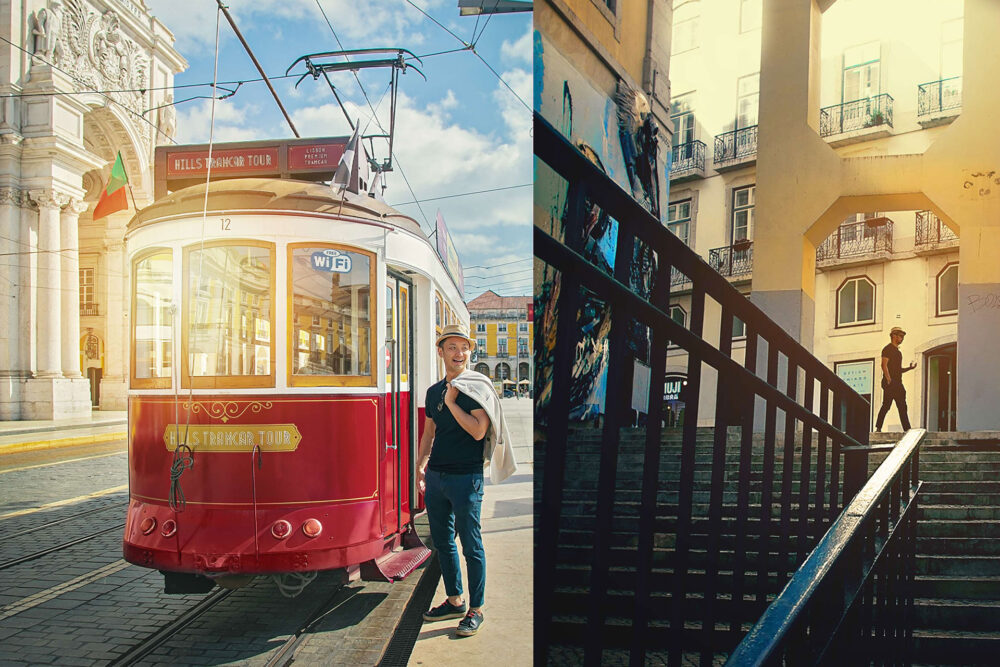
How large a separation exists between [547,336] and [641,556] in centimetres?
38

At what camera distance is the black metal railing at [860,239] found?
396cm

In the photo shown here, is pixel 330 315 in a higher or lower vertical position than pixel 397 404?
higher

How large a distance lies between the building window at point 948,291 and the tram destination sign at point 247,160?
2.67 metres

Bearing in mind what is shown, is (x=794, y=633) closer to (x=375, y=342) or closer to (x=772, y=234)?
(x=375, y=342)

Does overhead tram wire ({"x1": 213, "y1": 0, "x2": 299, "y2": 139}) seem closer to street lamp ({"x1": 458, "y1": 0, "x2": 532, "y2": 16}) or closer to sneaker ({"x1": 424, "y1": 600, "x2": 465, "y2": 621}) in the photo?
street lamp ({"x1": 458, "y1": 0, "x2": 532, "y2": 16})

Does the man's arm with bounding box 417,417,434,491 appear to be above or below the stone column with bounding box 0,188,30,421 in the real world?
below

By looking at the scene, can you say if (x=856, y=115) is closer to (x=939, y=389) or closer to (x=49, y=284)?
(x=939, y=389)

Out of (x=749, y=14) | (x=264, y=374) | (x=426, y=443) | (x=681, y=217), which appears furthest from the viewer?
(x=749, y=14)

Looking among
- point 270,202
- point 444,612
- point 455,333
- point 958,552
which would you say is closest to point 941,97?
point 958,552

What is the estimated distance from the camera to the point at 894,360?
388 cm

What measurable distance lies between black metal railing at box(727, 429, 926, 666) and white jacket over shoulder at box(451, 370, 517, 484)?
28.5 inches

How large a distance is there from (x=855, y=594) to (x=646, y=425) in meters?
0.48

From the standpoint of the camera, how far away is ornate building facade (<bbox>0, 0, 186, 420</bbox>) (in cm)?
153

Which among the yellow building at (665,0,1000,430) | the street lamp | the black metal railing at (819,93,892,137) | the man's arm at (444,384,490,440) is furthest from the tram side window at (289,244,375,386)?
the black metal railing at (819,93,892,137)
